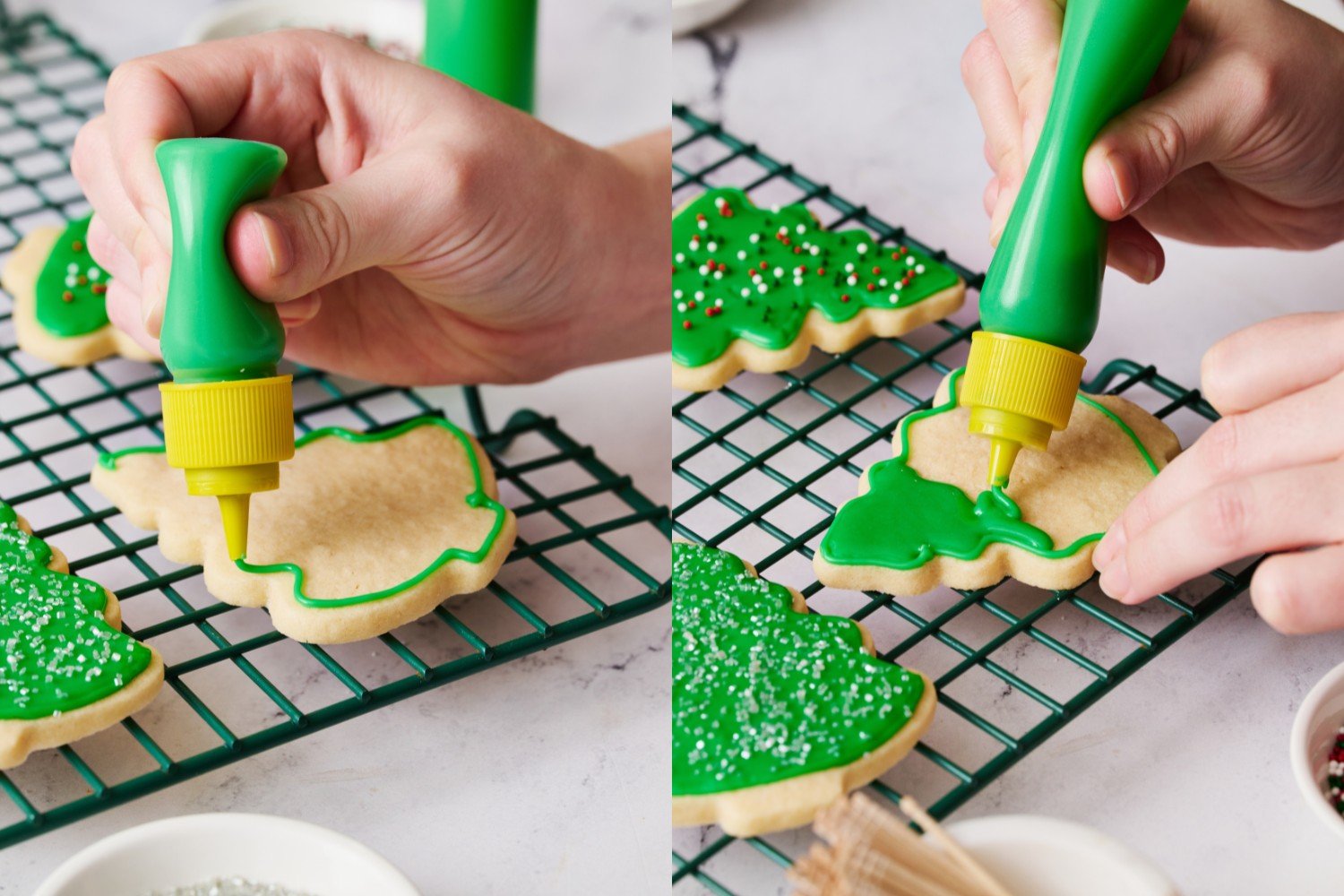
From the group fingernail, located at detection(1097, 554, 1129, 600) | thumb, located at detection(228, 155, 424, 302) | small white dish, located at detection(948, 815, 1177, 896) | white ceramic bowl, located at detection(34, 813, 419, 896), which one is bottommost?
white ceramic bowl, located at detection(34, 813, 419, 896)

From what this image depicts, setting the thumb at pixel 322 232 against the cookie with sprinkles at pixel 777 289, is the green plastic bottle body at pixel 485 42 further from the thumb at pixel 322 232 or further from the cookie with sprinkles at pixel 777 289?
the thumb at pixel 322 232

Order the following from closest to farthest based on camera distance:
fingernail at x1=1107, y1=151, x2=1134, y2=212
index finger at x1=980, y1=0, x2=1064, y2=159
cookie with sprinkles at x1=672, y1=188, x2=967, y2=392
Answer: fingernail at x1=1107, y1=151, x2=1134, y2=212
index finger at x1=980, y1=0, x2=1064, y2=159
cookie with sprinkles at x1=672, y1=188, x2=967, y2=392

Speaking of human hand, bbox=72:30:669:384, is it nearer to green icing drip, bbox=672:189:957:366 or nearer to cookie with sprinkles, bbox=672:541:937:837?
green icing drip, bbox=672:189:957:366

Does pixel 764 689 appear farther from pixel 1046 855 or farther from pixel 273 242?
pixel 273 242

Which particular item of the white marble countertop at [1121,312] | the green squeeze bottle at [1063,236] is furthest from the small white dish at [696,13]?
the green squeeze bottle at [1063,236]

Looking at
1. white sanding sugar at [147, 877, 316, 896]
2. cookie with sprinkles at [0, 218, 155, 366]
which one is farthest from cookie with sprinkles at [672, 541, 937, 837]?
cookie with sprinkles at [0, 218, 155, 366]
